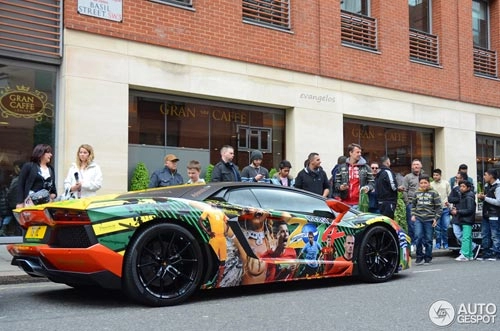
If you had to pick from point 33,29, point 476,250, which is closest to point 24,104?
point 33,29

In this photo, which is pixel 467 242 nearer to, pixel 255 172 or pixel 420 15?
pixel 255 172

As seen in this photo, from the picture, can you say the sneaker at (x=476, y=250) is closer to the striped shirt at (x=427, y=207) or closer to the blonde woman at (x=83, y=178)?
the striped shirt at (x=427, y=207)

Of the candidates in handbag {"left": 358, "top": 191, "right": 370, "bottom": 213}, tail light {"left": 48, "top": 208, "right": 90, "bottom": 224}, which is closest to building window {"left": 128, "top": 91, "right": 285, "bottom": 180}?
handbag {"left": 358, "top": 191, "right": 370, "bottom": 213}

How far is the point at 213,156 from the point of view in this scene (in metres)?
12.7

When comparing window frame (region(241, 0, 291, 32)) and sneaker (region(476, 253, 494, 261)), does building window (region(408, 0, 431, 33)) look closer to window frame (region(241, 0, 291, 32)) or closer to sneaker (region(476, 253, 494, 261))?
window frame (region(241, 0, 291, 32))

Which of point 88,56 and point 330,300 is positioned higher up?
point 88,56

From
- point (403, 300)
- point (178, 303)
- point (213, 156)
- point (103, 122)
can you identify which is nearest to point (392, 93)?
point (213, 156)

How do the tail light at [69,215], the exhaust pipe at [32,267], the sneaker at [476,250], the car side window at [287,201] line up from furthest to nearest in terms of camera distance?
the sneaker at [476,250]
the car side window at [287,201]
the exhaust pipe at [32,267]
the tail light at [69,215]

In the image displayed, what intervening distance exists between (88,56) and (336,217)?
595cm

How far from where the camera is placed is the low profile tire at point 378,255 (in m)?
7.21

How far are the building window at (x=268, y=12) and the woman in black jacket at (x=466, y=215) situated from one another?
220 inches

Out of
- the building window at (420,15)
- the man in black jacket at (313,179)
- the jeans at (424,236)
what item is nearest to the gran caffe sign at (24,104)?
the man in black jacket at (313,179)

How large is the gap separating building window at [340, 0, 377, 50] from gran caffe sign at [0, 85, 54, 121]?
7596 millimetres

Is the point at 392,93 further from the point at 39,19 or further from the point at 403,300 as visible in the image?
the point at 403,300
